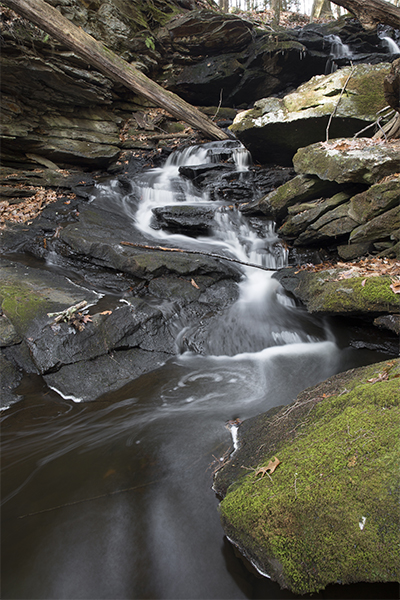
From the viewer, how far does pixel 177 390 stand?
461 centimetres

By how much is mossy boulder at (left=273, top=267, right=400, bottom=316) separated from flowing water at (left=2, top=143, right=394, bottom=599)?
0.65m

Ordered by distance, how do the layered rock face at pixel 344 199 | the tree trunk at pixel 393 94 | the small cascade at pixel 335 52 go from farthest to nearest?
the small cascade at pixel 335 52 < the layered rock face at pixel 344 199 < the tree trunk at pixel 393 94

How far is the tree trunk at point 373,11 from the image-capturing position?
21.8 feet

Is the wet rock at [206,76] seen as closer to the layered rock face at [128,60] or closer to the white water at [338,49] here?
the layered rock face at [128,60]

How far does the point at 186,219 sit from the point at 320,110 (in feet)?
13.6

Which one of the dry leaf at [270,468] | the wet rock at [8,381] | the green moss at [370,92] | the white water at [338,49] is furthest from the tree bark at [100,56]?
the dry leaf at [270,468]

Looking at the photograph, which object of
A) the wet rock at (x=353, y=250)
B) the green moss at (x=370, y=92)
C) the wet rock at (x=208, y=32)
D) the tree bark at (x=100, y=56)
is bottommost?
the wet rock at (x=353, y=250)

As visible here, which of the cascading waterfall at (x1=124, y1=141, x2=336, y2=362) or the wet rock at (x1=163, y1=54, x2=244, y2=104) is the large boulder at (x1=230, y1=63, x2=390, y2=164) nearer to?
the cascading waterfall at (x1=124, y1=141, x2=336, y2=362)

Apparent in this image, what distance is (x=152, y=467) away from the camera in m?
3.05

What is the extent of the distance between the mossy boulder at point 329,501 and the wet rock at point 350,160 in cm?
491

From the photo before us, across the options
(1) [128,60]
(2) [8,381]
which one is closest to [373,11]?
(2) [8,381]

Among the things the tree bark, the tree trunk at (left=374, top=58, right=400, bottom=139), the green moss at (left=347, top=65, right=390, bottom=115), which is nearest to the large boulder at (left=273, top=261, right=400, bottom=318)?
the tree trunk at (left=374, top=58, right=400, bottom=139)

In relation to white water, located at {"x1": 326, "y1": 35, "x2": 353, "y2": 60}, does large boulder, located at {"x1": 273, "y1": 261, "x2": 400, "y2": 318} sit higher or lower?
lower

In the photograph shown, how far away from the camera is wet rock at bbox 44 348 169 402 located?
176 inches
